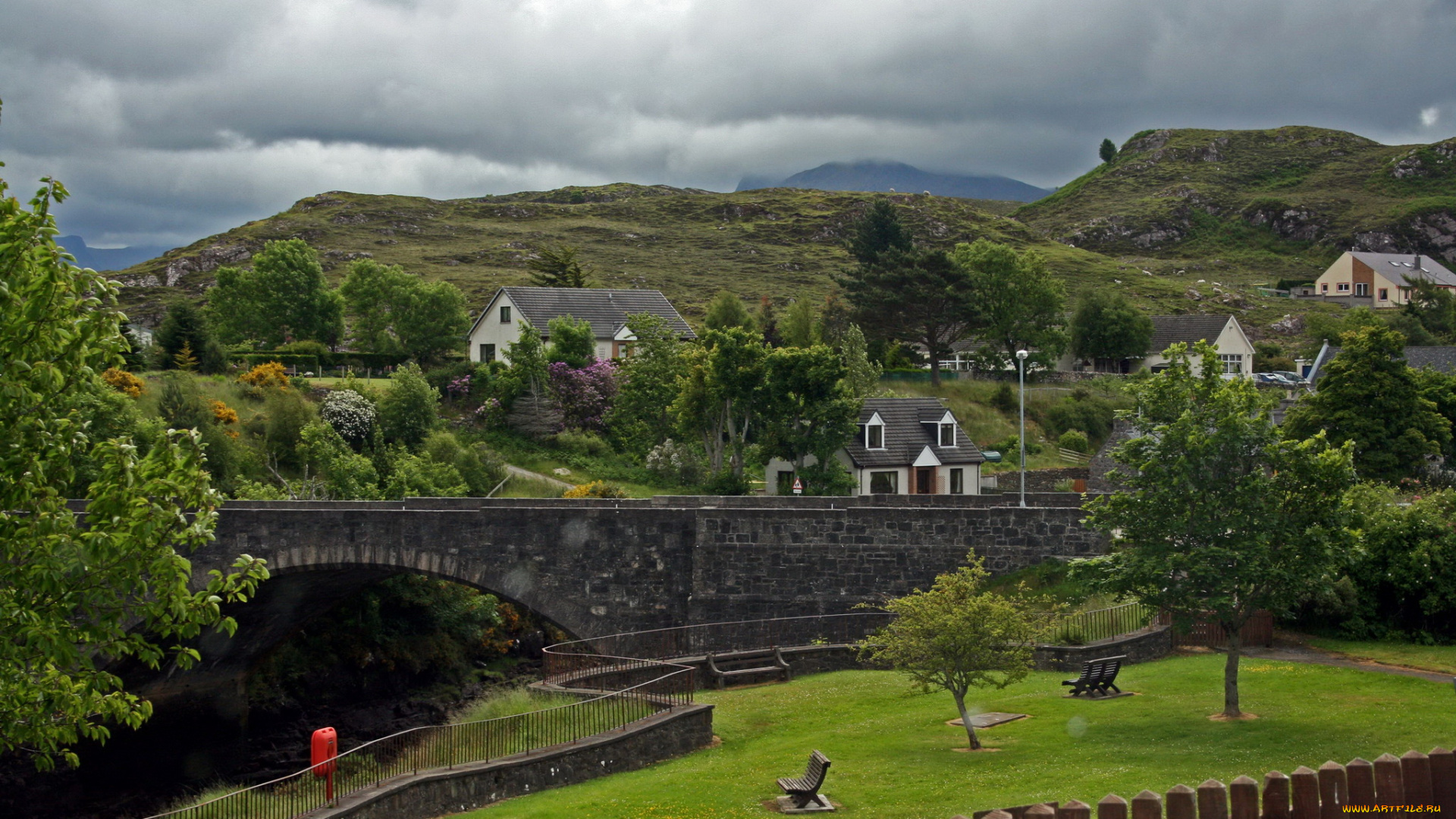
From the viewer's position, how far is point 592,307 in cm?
7625

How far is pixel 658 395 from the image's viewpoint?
6322cm

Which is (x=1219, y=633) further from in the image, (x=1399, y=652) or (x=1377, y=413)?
(x=1377, y=413)

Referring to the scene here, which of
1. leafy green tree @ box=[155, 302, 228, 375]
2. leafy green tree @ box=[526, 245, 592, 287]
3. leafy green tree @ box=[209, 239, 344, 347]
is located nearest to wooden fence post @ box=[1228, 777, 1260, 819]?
leafy green tree @ box=[155, 302, 228, 375]

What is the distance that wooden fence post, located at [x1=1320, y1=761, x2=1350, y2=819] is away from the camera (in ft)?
29.6

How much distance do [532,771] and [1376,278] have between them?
141m

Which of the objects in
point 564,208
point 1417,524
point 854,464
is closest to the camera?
point 1417,524

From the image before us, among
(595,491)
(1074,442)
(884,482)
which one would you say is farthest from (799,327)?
(595,491)

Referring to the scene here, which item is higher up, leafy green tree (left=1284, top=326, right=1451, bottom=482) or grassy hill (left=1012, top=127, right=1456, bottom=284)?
grassy hill (left=1012, top=127, right=1456, bottom=284)

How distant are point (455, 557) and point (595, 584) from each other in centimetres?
396

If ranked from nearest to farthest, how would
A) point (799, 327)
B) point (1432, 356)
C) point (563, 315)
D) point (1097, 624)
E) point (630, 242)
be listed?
point (1097, 624)
point (1432, 356)
point (563, 315)
point (799, 327)
point (630, 242)

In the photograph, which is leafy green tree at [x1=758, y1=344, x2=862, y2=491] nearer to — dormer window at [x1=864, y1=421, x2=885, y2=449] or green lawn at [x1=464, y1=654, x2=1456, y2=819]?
dormer window at [x1=864, y1=421, x2=885, y2=449]

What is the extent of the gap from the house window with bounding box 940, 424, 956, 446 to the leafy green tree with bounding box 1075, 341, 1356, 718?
33592 millimetres

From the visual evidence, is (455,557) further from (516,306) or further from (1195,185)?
(1195,185)

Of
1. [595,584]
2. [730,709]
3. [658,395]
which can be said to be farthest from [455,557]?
[658,395]
